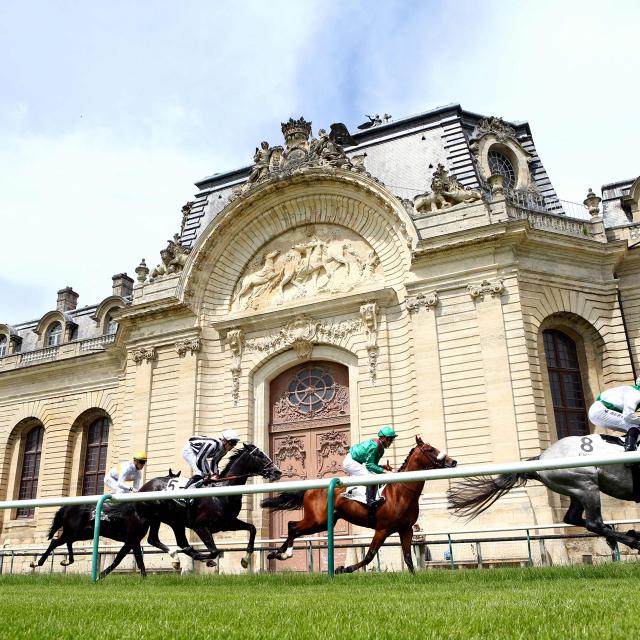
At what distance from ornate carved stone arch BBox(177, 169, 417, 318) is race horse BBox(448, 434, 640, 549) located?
1296 centimetres

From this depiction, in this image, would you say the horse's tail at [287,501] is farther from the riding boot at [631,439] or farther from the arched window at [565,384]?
the arched window at [565,384]

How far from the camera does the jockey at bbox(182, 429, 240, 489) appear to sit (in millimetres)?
12391

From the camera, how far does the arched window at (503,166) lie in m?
25.3

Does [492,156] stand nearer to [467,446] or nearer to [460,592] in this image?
[467,446]

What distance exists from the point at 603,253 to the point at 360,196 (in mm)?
8316

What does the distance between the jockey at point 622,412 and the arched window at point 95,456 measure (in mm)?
23830

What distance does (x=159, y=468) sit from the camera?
23672 millimetres

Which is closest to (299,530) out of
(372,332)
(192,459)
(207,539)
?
(207,539)

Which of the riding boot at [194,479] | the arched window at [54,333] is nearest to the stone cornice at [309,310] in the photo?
the riding boot at [194,479]

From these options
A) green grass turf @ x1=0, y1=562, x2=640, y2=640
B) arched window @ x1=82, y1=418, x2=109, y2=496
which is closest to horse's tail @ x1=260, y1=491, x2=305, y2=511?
green grass turf @ x1=0, y1=562, x2=640, y2=640

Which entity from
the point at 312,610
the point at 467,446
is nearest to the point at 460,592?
the point at 312,610

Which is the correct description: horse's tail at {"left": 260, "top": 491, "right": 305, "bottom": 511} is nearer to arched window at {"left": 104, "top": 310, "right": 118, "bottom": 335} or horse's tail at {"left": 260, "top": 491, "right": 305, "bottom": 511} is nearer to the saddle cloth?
the saddle cloth

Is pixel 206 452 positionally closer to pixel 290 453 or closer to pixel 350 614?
pixel 350 614

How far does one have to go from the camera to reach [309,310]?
23.1 metres
